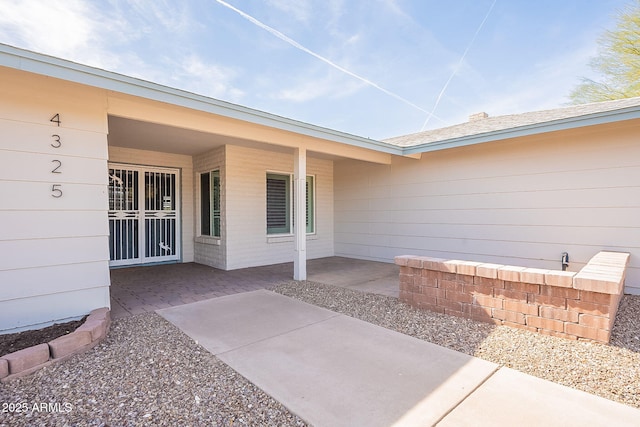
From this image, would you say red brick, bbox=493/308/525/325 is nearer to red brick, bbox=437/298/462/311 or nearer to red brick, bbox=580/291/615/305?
red brick, bbox=437/298/462/311

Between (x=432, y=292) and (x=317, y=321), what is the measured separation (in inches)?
59.9

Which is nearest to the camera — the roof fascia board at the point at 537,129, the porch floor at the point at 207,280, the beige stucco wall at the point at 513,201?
the roof fascia board at the point at 537,129

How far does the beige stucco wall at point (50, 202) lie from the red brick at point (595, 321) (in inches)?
201

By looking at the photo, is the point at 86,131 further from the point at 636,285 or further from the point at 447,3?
the point at 447,3

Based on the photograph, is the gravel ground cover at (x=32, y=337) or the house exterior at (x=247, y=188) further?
the house exterior at (x=247, y=188)

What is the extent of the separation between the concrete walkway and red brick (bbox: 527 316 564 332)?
0.98m

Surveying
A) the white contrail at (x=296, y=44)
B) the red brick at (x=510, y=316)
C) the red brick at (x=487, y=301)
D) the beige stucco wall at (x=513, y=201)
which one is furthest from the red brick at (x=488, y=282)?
the white contrail at (x=296, y=44)

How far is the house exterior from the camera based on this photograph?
10.8 feet

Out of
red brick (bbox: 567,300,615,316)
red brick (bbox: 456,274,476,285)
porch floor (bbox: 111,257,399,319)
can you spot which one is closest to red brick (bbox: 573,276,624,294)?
red brick (bbox: 567,300,615,316)

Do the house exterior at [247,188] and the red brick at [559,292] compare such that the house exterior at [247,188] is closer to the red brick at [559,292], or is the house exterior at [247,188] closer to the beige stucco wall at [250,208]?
the beige stucco wall at [250,208]

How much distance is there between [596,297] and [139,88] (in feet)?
16.7

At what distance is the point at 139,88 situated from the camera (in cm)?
355

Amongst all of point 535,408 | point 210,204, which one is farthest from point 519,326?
point 210,204

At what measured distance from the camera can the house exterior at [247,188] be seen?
3307 mm
